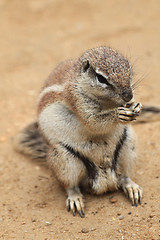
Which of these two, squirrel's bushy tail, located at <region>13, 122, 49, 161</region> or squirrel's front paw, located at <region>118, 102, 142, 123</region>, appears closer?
squirrel's front paw, located at <region>118, 102, 142, 123</region>

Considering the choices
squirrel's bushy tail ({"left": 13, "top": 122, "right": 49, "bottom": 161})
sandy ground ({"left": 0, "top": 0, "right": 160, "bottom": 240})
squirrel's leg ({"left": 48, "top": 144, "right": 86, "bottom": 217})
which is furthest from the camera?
squirrel's bushy tail ({"left": 13, "top": 122, "right": 49, "bottom": 161})

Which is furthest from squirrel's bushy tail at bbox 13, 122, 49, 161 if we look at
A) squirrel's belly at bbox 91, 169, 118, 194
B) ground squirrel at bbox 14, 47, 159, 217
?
squirrel's belly at bbox 91, 169, 118, 194

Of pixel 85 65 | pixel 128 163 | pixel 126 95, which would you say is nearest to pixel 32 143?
pixel 128 163

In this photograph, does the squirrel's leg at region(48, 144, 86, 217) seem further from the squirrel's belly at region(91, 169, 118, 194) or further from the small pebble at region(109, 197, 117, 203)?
the small pebble at region(109, 197, 117, 203)

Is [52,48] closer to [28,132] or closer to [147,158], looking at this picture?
[28,132]

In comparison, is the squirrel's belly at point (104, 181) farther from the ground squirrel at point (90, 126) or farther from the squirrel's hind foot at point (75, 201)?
the squirrel's hind foot at point (75, 201)

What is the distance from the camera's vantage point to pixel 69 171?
162 inches

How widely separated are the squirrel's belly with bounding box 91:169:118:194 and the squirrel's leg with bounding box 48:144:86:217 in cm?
16

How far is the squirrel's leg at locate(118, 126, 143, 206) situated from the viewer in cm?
417

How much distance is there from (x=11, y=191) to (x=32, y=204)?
1.36 feet

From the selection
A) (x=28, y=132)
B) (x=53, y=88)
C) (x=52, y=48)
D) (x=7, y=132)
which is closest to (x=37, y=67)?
(x=52, y=48)

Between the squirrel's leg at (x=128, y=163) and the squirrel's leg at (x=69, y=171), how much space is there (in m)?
0.46

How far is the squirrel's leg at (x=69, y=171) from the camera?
4.09 meters

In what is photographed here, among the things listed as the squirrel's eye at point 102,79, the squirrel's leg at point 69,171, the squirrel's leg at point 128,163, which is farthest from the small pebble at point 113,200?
the squirrel's eye at point 102,79
